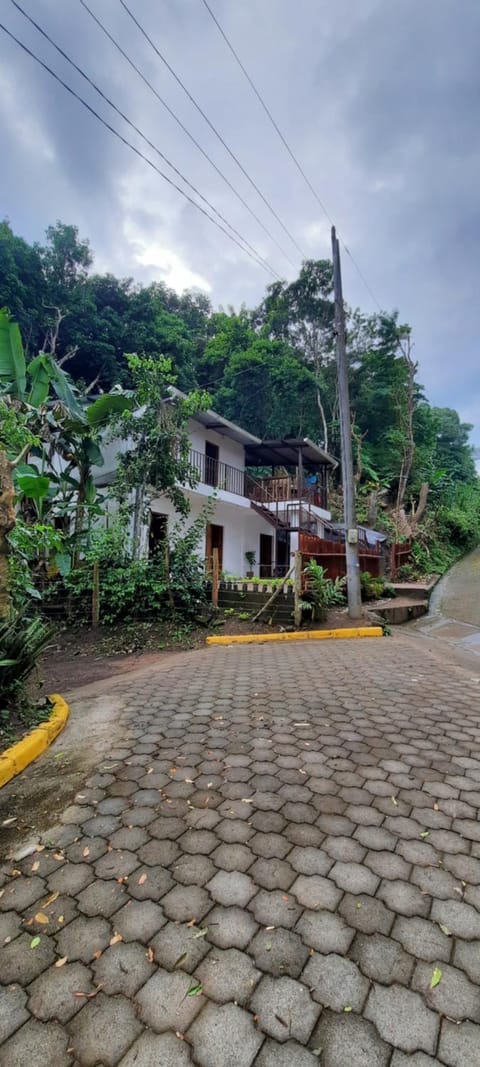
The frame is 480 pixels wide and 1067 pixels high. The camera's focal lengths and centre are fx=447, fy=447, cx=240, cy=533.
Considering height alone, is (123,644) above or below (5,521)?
below

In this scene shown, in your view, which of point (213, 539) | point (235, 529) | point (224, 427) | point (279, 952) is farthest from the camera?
point (235, 529)

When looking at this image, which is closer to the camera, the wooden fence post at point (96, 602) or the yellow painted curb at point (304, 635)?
the yellow painted curb at point (304, 635)

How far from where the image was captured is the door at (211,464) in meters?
15.4

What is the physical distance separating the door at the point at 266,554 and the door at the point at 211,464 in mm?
5024

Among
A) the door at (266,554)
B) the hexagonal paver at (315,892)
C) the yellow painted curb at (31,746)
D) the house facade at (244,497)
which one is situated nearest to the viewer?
the hexagonal paver at (315,892)

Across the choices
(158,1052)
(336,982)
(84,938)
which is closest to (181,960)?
(158,1052)

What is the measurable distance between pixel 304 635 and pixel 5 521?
5.93 m

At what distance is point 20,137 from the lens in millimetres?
6488

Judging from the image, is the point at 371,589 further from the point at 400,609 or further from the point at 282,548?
the point at 282,548

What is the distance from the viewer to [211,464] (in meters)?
15.8

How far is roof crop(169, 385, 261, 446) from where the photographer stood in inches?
565

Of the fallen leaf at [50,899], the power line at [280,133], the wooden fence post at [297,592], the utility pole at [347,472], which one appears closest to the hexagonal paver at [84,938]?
the fallen leaf at [50,899]

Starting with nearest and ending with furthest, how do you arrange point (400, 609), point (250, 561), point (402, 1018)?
1. point (402, 1018)
2. point (400, 609)
3. point (250, 561)

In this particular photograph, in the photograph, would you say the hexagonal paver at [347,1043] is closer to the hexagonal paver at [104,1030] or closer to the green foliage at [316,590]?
the hexagonal paver at [104,1030]
